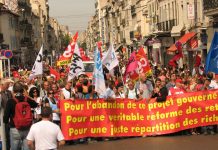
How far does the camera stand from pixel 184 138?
14242mm

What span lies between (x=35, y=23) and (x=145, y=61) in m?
113

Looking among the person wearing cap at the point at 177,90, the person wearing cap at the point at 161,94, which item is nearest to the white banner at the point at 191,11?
the person wearing cap at the point at 177,90

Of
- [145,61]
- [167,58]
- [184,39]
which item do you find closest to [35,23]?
[167,58]

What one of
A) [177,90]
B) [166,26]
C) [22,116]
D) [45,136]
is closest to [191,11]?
[166,26]

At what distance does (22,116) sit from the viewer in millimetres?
10531

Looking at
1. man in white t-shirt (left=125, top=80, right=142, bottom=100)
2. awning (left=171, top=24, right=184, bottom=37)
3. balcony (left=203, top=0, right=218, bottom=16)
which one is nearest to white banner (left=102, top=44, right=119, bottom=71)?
man in white t-shirt (left=125, top=80, right=142, bottom=100)

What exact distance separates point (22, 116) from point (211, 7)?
24836 mm

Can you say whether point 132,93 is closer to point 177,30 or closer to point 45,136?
point 45,136

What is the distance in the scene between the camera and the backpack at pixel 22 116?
10.5 metres

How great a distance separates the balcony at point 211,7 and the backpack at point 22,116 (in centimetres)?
2370

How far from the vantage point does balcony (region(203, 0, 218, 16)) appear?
109 ft

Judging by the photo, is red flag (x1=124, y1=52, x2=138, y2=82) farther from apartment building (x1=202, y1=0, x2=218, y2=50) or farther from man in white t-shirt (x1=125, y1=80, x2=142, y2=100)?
apartment building (x1=202, y1=0, x2=218, y2=50)

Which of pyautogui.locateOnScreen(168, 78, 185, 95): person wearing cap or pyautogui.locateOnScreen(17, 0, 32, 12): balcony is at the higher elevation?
pyautogui.locateOnScreen(17, 0, 32, 12): balcony

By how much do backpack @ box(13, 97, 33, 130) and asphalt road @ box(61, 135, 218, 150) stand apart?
3.10 meters
